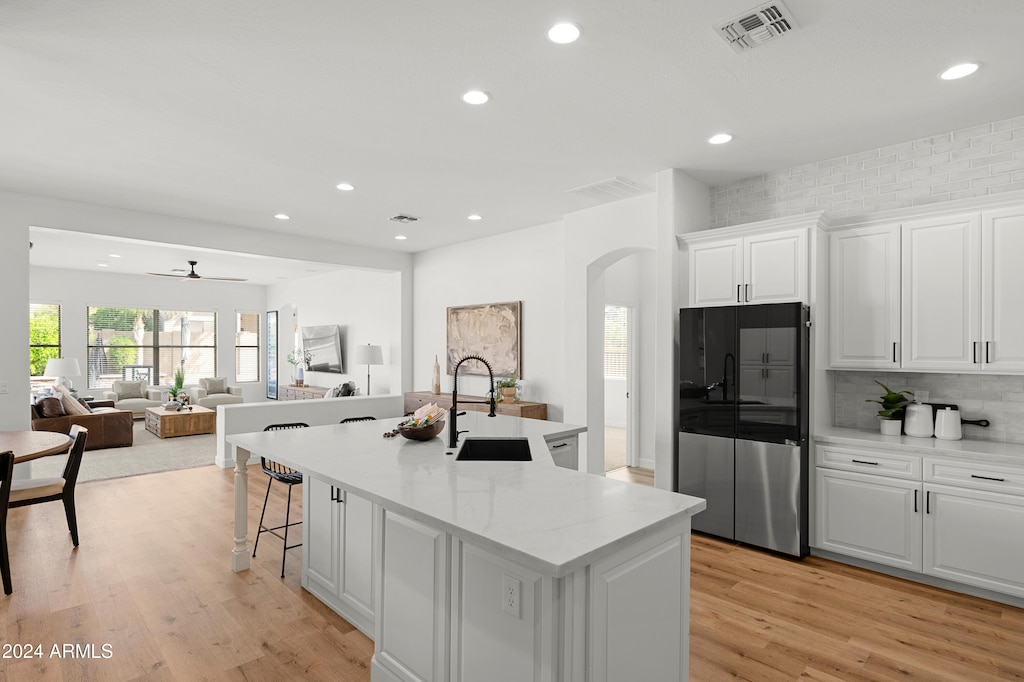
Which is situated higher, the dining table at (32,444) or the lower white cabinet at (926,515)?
the dining table at (32,444)

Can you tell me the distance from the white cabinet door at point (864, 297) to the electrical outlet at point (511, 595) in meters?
3.14

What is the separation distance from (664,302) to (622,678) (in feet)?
10.0

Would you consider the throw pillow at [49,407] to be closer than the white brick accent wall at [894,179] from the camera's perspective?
No

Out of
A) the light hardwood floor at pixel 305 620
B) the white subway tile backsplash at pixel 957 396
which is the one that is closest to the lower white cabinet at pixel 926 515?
the light hardwood floor at pixel 305 620

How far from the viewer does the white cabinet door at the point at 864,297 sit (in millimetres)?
3533

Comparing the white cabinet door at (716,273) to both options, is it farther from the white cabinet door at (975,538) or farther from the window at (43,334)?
the window at (43,334)

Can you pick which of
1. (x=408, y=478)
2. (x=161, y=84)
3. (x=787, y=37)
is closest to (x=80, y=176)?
(x=161, y=84)

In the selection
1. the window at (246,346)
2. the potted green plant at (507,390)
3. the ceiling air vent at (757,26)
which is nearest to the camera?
the ceiling air vent at (757,26)

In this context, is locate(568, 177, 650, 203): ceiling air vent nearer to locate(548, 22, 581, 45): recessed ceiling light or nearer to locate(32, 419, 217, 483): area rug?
locate(548, 22, 581, 45): recessed ceiling light

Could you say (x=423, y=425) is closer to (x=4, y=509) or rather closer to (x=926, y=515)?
(x=4, y=509)

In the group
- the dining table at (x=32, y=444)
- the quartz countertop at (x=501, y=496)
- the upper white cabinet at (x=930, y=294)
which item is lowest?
the dining table at (x=32, y=444)

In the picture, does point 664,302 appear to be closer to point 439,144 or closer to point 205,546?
point 439,144

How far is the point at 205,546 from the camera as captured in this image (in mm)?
3760

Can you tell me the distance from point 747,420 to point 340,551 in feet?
9.09
